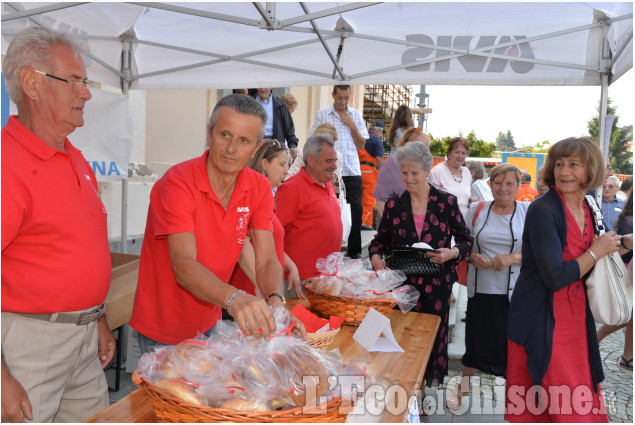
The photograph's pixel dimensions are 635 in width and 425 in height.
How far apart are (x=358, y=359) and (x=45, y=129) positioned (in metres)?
1.46

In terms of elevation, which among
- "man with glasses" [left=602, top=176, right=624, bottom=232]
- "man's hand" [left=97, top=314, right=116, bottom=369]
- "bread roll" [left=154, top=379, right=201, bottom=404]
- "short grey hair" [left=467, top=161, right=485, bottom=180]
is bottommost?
"man's hand" [left=97, top=314, right=116, bottom=369]

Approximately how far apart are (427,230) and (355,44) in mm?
1785

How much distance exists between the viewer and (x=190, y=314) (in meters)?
2.00

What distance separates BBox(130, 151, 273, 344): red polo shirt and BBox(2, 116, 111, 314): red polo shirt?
25 cm

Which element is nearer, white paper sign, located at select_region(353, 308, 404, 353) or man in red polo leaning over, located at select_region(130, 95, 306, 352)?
man in red polo leaning over, located at select_region(130, 95, 306, 352)

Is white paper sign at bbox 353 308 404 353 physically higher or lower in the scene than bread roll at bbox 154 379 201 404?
lower

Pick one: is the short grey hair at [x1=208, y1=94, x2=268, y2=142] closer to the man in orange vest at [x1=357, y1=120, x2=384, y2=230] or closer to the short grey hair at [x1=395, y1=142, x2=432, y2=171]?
the short grey hair at [x1=395, y1=142, x2=432, y2=171]

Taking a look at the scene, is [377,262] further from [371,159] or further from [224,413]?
[371,159]

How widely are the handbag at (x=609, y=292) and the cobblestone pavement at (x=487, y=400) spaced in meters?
1.56

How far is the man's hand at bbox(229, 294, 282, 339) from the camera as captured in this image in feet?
4.61

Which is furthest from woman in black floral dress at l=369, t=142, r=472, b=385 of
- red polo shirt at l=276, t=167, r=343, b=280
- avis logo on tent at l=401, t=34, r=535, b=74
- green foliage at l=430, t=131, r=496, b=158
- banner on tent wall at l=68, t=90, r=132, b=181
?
green foliage at l=430, t=131, r=496, b=158

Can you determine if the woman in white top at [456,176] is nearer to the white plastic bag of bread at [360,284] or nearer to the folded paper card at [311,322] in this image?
the white plastic bag of bread at [360,284]

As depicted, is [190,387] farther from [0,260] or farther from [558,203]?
[558,203]

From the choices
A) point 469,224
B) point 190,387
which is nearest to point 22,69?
point 190,387
